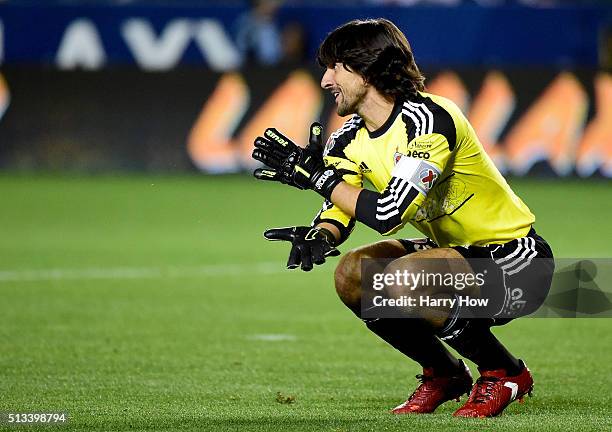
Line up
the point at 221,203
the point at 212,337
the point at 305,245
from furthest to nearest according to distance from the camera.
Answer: the point at 221,203 → the point at 212,337 → the point at 305,245

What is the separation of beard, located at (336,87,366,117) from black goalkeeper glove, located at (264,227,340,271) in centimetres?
58

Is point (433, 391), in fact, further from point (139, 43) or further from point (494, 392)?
point (139, 43)

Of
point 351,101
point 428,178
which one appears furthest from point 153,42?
point 428,178

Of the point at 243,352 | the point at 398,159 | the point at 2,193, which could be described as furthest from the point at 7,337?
the point at 2,193

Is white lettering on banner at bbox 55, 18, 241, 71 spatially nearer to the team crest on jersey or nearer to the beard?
the beard

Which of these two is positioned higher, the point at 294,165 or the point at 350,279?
the point at 294,165

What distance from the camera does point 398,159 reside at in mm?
6340

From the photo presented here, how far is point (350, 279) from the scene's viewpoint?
256 inches

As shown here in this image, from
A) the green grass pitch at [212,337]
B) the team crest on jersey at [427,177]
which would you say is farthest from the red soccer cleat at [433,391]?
the team crest on jersey at [427,177]

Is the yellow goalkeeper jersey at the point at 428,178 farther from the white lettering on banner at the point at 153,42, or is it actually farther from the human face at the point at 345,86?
the white lettering on banner at the point at 153,42

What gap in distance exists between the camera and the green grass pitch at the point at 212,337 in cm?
653

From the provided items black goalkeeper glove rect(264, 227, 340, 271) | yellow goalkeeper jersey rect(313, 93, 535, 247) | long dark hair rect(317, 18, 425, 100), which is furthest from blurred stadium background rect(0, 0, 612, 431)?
long dark hair rect(317, 18, 425, 100)

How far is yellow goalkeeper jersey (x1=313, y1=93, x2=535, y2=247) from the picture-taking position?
6266mm

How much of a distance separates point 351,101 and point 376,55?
0.25 m
